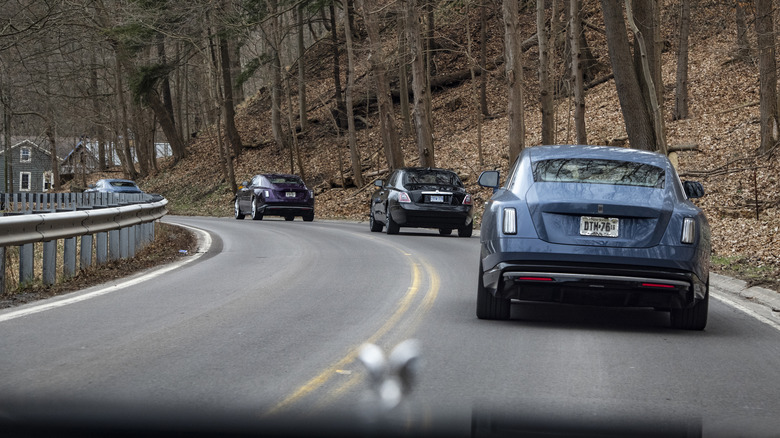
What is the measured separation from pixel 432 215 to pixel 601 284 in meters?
13.7

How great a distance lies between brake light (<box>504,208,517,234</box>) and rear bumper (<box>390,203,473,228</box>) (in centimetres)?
1321

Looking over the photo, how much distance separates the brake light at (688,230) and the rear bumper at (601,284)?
323 mm

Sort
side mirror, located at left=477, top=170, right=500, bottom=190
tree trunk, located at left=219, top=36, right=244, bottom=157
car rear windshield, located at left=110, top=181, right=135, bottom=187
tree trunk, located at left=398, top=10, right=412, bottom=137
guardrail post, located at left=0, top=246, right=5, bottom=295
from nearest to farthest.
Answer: guardrail post, located at left=0, top=246, right=5, bottom=295 → side mirror, located at left=477, top=170, right=500, bottom=190 → car rear windshield, located at left=110, top=181, right=135, bottom=187 → tree trunk, located at left=398, top=10, right=412, bottom=137 → tree trunk, located at left=219, top=36, right=244, bottom=157

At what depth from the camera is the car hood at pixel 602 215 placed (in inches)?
326

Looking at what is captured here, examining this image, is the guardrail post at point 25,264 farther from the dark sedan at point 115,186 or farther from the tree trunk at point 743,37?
the tree trunk at point 743,37

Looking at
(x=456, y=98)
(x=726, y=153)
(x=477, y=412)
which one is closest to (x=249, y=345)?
(x=477, y=412)

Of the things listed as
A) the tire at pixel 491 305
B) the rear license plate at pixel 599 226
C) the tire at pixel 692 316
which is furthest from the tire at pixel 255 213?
the rear license plate at pixel 599 226

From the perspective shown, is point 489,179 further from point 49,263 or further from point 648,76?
point 648,76

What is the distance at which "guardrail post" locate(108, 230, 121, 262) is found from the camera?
45.8 ft

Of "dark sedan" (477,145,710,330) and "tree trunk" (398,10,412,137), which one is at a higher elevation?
"tree trunk" (398,10,412,137)

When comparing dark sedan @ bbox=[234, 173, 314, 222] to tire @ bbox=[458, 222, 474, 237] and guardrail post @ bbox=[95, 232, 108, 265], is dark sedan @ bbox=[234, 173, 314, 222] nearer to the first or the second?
tire @ bbox=[458, 222, 474, 237]

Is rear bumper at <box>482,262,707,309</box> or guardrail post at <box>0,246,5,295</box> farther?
guardrail post at <box>0,246,5,295</box>

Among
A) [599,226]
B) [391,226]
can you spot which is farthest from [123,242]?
[391,226]

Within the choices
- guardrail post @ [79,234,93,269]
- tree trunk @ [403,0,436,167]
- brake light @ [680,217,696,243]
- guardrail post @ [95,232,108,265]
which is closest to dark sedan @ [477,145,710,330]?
brake light @ [680,217,696,243]
